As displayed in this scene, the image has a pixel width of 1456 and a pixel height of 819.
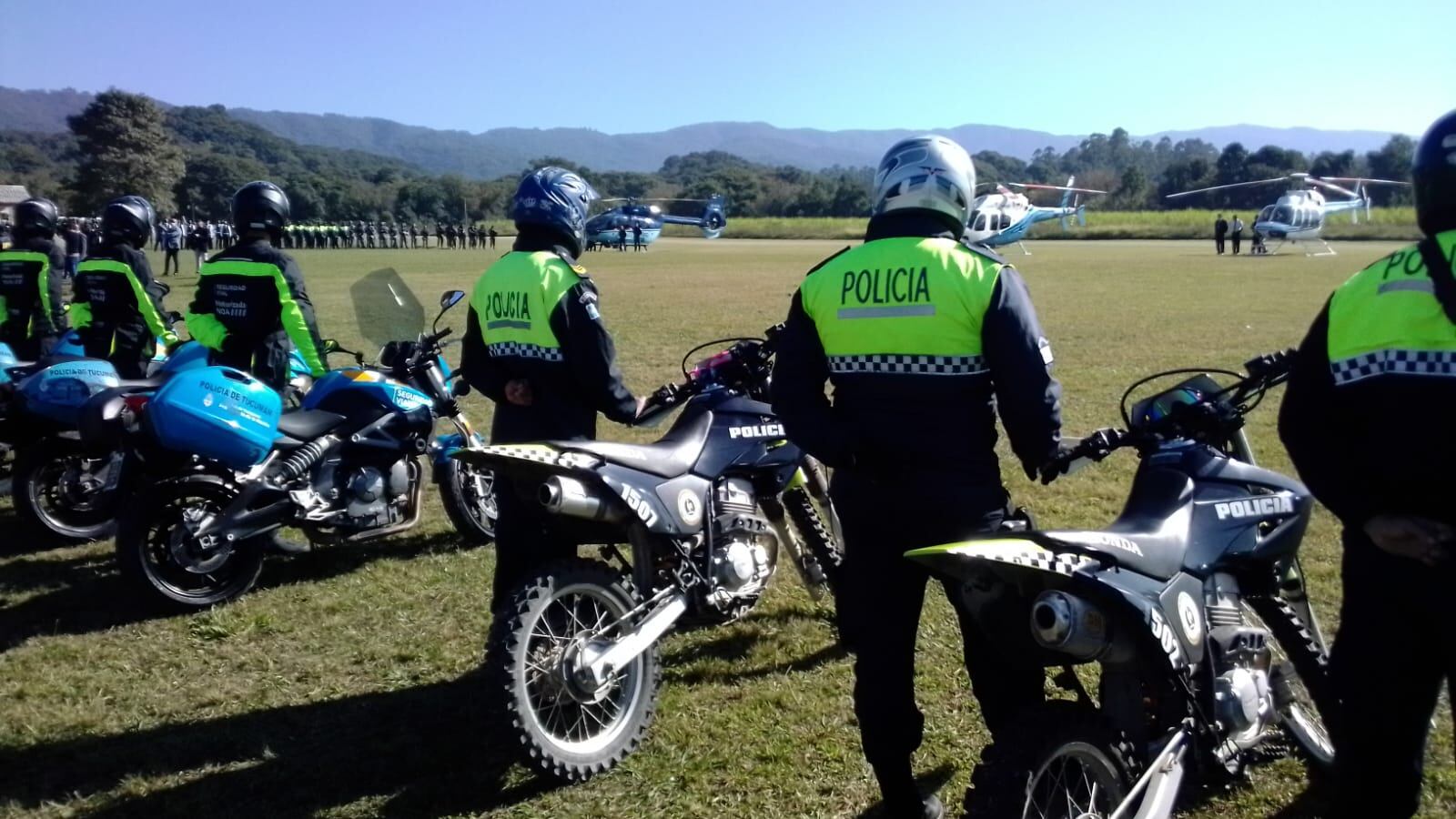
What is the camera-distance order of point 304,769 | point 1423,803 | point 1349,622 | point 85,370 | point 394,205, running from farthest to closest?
point 394,205, point 85,370, point 304,769, point 1423,803, point 1349,622

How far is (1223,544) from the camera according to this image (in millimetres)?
2941

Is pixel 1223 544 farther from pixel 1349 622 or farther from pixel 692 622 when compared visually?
pixel 692 622

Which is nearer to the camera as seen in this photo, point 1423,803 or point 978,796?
point 978,796

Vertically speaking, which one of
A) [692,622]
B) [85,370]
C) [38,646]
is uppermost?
[85,370]

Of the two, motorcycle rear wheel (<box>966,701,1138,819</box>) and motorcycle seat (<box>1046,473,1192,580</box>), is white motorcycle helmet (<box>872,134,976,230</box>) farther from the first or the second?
motorcycle rear wheel (<box>966,701,1138,819</box>)

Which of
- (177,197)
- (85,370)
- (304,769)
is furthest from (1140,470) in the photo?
(177,197)

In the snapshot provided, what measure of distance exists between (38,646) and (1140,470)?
478 cm

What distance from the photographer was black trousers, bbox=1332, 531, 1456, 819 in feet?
7.54

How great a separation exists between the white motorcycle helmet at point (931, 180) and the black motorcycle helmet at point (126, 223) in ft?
21.1

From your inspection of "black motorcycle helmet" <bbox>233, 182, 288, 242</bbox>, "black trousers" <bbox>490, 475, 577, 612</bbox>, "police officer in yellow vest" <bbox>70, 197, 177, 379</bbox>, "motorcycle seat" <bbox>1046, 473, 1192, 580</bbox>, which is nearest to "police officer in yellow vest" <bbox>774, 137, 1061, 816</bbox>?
"motorcycle seat" <bbox>1046, 473, 1192, 580</bbox>

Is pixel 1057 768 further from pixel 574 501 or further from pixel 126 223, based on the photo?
pixel 126 223

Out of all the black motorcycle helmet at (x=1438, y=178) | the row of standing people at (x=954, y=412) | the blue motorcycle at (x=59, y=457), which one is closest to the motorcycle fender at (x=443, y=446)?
the blue motorcycle at (x=59, y=457)

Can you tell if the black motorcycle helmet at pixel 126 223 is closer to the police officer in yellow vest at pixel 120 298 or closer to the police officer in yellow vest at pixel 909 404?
the police officer in yellow vest at pixel 120 298

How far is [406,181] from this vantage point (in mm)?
108188
